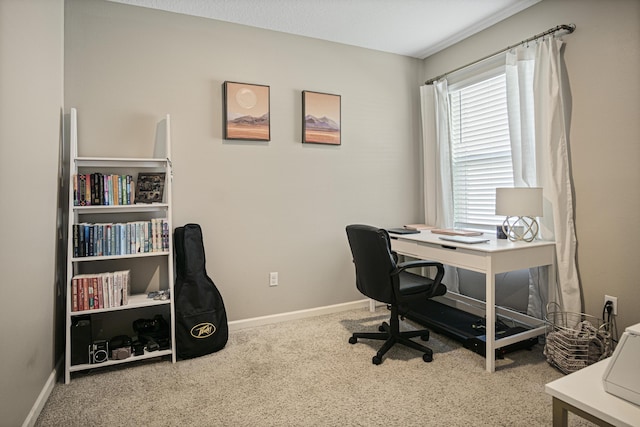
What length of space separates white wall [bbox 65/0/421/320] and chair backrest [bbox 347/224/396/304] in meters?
0.82

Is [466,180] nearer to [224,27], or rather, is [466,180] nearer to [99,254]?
[224,27]

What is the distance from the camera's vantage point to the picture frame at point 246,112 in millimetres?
2812

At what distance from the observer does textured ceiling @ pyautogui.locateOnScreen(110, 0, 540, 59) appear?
2590mm

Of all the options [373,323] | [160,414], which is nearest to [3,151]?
[160,414]

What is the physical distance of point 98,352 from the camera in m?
2.19

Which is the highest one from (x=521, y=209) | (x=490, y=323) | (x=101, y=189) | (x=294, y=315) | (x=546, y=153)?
(x=546, y=153)

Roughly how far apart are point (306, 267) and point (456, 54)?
2.39 meters

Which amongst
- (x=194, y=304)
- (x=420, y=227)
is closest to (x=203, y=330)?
(x=194, y=304)

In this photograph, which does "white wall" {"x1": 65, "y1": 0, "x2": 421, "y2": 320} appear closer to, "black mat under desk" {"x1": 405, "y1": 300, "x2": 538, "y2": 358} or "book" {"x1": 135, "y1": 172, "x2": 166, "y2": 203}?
"book" {"x1": 135, "y1": 172, "x2": 166, "y2": 203}

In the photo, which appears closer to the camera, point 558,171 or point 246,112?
point 558,171

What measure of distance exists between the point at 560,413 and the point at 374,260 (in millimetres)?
1310

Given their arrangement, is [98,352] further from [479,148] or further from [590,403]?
[479,148]

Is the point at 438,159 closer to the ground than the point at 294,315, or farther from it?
farther from it

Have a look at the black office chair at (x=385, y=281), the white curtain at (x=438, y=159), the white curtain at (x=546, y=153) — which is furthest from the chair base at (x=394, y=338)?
the white curtain at (x=438, y=159)
